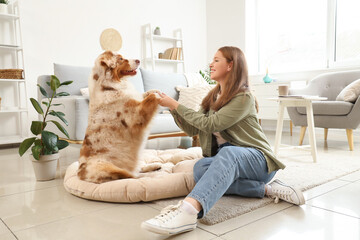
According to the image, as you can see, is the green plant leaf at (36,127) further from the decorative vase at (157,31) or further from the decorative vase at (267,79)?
the decorative vase at (267,79)

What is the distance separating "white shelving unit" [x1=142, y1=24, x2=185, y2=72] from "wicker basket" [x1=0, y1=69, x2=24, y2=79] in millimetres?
2029

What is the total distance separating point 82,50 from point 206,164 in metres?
3.54

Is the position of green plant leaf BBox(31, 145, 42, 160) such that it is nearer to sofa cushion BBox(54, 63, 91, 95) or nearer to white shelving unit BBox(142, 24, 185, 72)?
sofa cushion BBox(54, 63, 91, 95)

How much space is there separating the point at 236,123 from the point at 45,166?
4.41ft

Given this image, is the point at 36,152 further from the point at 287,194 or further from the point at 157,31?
the point at 157,31

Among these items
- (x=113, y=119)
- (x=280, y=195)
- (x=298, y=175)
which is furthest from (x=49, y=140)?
(x=298, y=175)

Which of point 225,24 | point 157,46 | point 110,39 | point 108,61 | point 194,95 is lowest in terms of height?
point 194,95

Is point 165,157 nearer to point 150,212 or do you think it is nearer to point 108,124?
point 108,124

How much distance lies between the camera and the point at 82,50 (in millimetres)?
4488

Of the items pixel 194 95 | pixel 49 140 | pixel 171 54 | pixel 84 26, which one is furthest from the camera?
pixel 171 54

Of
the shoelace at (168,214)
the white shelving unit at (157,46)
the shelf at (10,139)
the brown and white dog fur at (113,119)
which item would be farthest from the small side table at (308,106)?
the shelf at (10,139)

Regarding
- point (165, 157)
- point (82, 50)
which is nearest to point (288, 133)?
point (165, 157)

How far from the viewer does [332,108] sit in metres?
3.22

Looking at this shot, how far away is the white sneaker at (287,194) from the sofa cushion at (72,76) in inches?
85.3
